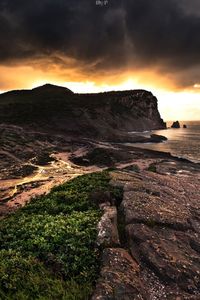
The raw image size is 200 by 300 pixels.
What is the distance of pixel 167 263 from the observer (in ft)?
42.6

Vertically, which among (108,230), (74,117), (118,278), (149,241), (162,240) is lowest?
(118,278)

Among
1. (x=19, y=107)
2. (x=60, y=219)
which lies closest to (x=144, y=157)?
(x=60, y=219)

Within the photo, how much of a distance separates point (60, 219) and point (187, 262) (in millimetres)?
7331

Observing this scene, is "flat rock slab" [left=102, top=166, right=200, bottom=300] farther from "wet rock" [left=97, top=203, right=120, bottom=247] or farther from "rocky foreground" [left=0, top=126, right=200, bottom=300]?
"wet rock" [left=97, top=203, right=120, bottom=247]

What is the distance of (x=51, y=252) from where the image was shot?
13.8 m

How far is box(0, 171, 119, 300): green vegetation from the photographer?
1147cm

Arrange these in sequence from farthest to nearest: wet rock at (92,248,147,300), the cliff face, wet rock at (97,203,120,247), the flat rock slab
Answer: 1. the cliff face
2. wet rock at (97,203,120,247)
3. the flat rock slab
4. wet rock at (92,248,147,300)

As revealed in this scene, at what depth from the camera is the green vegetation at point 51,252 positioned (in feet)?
37.6

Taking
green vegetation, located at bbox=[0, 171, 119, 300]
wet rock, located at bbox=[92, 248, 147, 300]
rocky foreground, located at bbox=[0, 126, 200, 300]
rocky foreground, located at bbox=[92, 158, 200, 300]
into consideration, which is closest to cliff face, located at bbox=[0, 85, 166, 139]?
rocky foreground, located at bbox=[0, 126, 200, 300]

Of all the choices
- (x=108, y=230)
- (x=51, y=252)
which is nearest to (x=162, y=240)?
(x=108, y=230)

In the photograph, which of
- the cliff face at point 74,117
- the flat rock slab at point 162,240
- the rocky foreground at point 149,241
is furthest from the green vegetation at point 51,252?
the cliff face at point 74,117

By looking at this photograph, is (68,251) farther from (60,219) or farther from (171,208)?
(171,208)

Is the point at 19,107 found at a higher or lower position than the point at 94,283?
higher

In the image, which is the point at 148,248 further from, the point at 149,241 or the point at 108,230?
the point at 108,230
